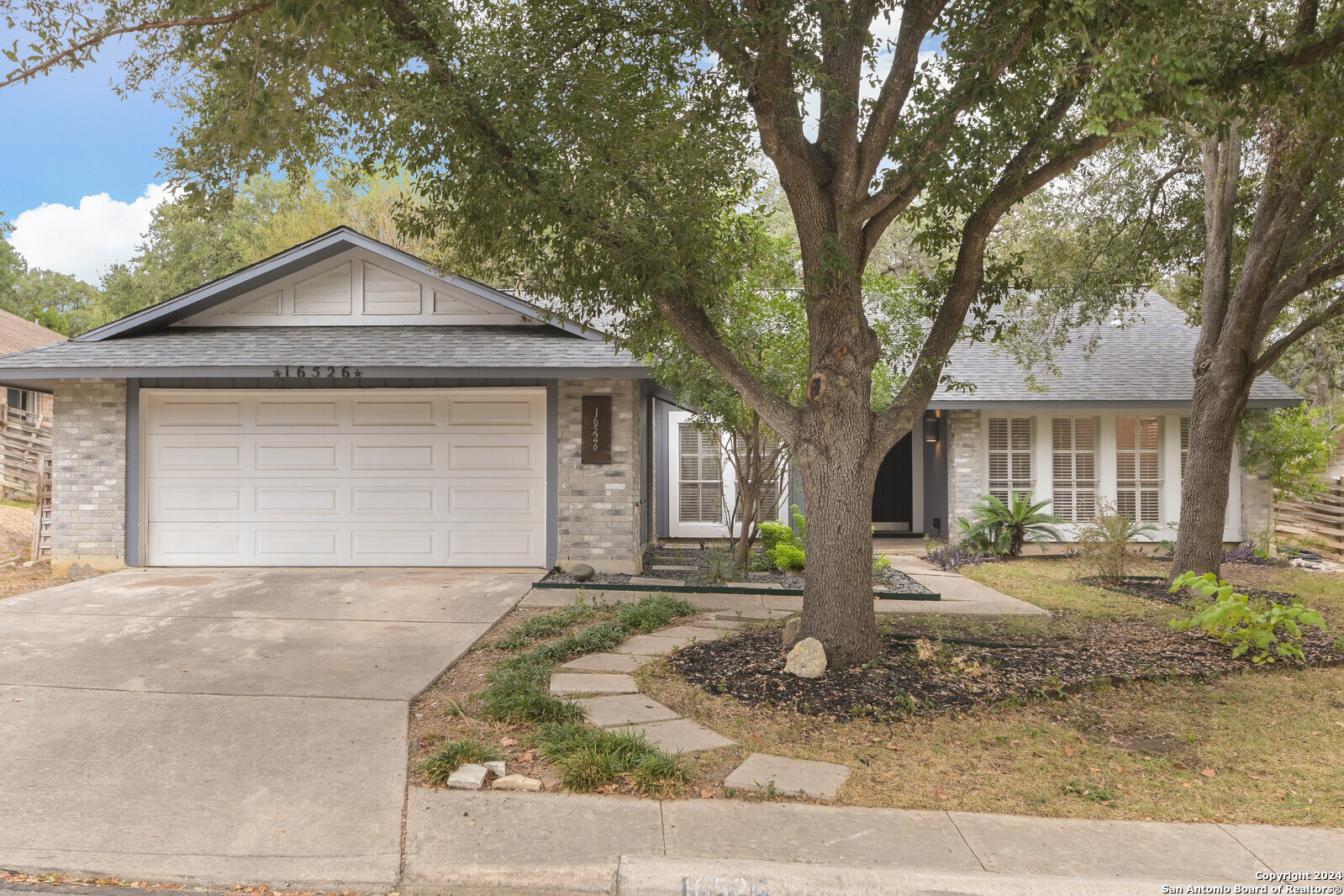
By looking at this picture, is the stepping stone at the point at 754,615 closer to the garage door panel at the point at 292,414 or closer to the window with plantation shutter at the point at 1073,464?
the garage door panel at the point at 292,414

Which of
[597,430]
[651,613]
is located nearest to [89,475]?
[597,430]

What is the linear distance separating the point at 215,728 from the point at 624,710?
2.34m

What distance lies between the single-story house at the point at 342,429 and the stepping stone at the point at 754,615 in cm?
234

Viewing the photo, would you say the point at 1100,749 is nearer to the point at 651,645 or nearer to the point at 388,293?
the point at 651,645

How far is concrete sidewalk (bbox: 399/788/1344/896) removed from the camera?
309 centimetres

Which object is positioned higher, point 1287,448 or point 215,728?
point 1287,448

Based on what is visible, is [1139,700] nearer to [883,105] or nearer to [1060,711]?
[1060,711]

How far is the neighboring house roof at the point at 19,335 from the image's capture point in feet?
68.3

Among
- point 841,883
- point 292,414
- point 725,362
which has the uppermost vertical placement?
point 725,362

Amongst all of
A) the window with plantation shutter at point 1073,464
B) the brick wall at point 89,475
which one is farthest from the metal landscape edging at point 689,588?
the brick wall at point 89,475

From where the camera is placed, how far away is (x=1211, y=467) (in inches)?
339

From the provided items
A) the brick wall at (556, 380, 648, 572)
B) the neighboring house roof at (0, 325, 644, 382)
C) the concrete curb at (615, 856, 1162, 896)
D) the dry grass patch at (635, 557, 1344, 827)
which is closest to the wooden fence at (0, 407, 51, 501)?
the neighboring house roof at (0, 325, 644, 382)

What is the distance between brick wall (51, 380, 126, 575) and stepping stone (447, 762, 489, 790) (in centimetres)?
830

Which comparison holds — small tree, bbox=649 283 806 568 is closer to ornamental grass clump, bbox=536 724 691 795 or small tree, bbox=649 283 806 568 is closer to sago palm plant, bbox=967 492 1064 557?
sago palm plant, bbox=967 492 1064 557
